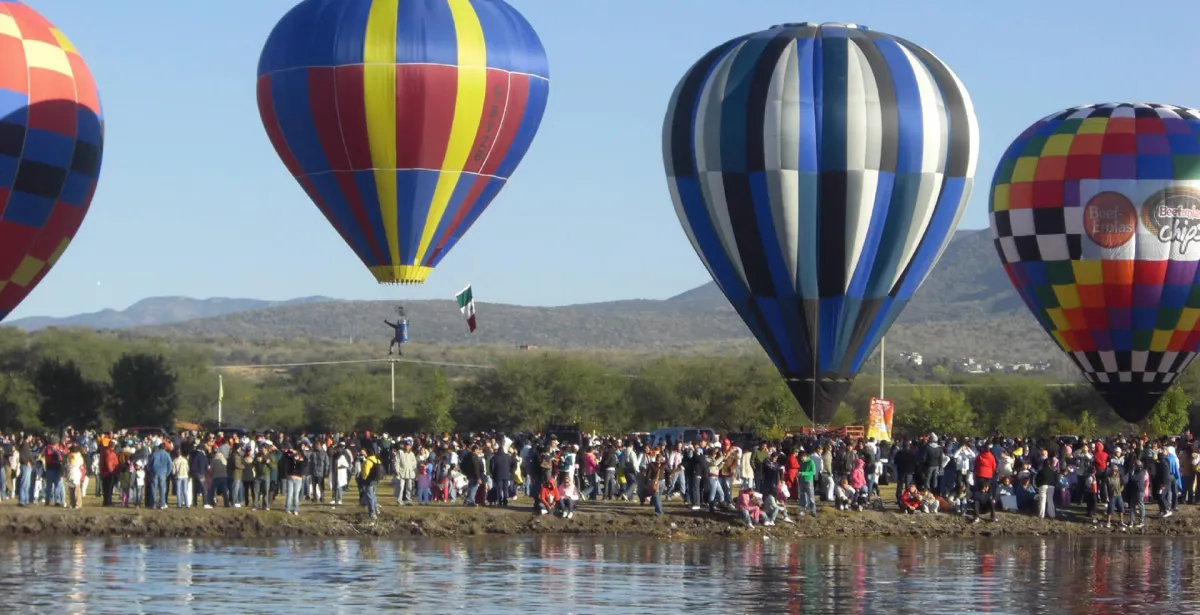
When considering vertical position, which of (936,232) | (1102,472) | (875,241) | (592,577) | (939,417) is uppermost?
(936,232)

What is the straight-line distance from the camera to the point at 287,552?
89.9ft

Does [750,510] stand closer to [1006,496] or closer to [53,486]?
[1006,496]

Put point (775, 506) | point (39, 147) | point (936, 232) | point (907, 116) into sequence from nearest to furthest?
1. point (775, 506)
2. point (907, 116)
3. point (936, 232)
4. point (39, 147)

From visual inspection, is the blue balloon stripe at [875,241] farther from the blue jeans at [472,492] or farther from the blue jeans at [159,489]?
the blue jeans at [159,489]

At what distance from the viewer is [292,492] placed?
30.6m

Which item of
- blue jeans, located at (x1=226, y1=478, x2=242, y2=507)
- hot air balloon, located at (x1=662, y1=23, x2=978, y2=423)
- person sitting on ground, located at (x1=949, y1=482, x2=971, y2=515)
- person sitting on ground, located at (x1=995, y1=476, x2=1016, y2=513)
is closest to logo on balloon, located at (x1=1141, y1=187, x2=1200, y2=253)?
hot air balloon, located at (x1=662, y1=23, x2=978, y2=423)

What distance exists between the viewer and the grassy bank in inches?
1164

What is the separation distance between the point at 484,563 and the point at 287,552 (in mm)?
2878

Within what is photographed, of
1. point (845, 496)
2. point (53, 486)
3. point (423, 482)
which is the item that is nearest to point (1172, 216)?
point (845, 496)

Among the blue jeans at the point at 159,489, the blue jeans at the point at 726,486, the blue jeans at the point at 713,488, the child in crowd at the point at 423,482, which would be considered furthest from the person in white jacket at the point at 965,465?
the blue jeans at the point at 159,489

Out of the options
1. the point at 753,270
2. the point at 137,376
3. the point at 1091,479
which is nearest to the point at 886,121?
the point at 753,270

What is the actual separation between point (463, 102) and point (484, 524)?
932 cm

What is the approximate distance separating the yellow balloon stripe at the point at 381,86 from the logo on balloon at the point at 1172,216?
15398mm

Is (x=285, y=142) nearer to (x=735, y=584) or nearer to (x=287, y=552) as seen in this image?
(x=287, y=552)
